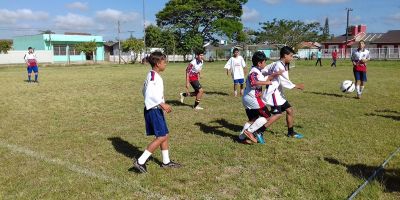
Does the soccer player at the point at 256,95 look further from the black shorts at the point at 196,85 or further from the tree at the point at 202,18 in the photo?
the tree at the point at 202,18

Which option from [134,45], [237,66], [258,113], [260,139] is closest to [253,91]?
[258,113]

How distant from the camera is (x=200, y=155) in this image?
6.36 meters

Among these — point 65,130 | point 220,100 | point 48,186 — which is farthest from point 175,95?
point 48,186

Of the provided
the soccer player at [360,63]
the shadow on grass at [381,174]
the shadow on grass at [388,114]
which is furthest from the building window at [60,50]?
the shadow on grass at [381,174]

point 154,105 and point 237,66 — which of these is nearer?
point 154,105

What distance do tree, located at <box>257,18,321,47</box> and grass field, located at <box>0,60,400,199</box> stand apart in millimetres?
58674

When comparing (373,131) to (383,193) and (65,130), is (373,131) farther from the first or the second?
(65,130)

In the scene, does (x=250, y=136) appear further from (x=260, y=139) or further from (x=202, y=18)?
(x=202, y=18)

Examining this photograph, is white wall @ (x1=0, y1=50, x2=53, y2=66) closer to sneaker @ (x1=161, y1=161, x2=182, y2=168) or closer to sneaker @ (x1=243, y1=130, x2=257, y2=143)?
sneaker @ (x1=243, y1=130, x2=257, y2=143)

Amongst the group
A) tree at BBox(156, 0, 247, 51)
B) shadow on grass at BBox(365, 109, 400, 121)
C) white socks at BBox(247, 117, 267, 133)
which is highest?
tree at BBox(156, 0, 247, 51)

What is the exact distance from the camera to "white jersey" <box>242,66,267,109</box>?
22.0 ft

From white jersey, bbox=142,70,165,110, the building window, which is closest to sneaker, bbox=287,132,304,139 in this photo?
white jersey, bbox=142,70,165,110

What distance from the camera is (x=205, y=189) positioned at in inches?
193

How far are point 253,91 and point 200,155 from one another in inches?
59.0
